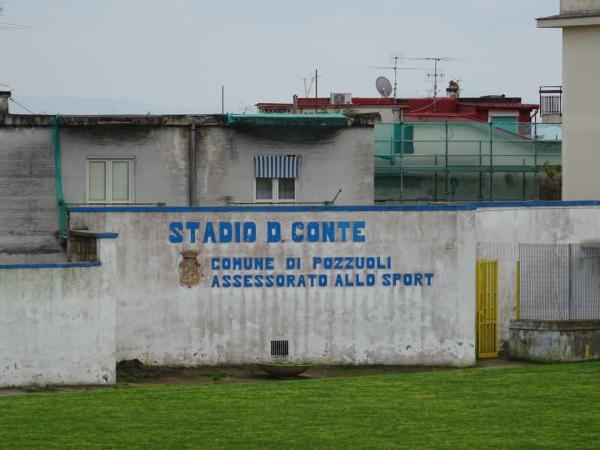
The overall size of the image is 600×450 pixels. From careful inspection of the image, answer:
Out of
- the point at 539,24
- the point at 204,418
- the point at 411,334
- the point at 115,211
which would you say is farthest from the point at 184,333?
the point at 539,24

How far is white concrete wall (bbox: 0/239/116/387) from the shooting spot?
3016 centimetres

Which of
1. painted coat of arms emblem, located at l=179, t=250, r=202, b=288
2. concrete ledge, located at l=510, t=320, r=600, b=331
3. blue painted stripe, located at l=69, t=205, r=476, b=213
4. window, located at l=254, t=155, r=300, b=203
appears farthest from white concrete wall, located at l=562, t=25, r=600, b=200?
painted coat of arms emblem, located at l=179, t=250, r=202, b=288

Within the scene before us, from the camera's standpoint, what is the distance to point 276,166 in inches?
1550

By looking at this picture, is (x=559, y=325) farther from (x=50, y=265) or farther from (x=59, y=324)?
(x=50, y=265)

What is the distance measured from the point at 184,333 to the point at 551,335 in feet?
29.1

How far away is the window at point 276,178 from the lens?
39.2m

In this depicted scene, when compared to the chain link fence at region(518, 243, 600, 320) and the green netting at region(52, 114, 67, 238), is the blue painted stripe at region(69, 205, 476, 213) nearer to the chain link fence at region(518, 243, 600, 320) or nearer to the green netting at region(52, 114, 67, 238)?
the chain link fence at region(518, 243, 600, 320)

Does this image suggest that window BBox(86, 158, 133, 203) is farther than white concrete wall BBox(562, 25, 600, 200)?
No

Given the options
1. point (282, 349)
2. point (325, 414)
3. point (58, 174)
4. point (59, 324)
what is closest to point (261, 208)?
point (282, 349)

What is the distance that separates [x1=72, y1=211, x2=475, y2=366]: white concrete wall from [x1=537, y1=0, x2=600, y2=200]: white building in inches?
500

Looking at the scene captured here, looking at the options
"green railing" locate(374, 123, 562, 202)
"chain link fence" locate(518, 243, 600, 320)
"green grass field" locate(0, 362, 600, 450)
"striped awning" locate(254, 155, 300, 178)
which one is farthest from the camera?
"green railing" locate(374, 123, 562, 202)

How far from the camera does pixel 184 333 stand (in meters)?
34.1

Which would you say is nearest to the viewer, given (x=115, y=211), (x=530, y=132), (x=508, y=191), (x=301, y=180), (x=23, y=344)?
(x=23, y=344)

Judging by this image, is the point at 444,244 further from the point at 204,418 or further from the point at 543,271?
the point at 204,418
